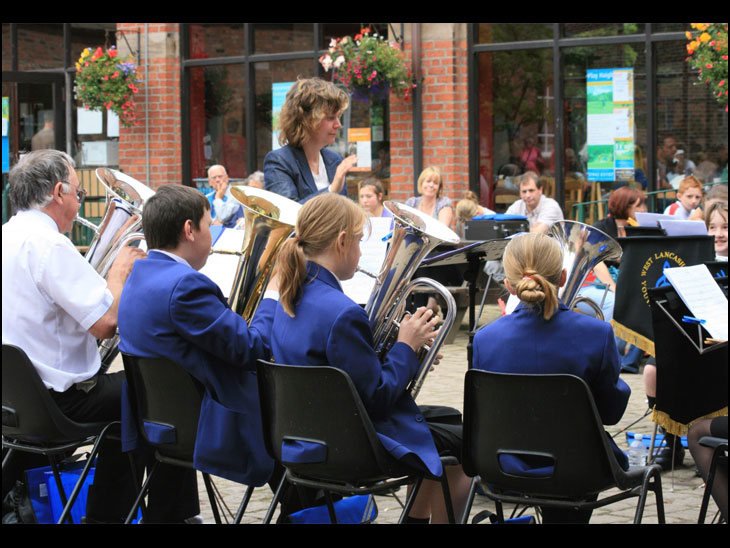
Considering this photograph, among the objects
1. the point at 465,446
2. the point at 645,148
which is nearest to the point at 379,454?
the point at 465,446

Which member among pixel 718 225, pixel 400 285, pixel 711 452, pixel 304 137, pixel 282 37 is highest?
pixel 282 37

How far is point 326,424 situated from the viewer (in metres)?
3.28

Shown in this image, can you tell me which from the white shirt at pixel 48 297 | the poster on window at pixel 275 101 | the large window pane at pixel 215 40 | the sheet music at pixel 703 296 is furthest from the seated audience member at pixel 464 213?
the white shirt at pixel 48 297

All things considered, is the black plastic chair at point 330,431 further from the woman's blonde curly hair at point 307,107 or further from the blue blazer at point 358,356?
the woman's blonde curly hair at point 307,107

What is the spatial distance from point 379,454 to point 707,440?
116cm

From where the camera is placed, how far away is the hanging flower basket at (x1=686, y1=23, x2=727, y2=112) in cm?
932

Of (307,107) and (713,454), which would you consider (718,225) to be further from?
(713,454)

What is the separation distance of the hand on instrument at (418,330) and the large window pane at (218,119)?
10103 mm

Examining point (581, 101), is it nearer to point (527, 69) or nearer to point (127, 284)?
point (527, 69)

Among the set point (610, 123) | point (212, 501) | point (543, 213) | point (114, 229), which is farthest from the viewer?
point (610, 123)

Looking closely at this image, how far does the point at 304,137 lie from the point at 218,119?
29.7 ft

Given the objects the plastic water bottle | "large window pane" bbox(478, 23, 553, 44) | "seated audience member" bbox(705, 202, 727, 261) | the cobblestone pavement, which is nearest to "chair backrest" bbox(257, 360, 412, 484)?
the cobblestone pavement

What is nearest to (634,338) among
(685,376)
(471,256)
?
(685,376)

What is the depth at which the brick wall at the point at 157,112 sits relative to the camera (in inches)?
525
